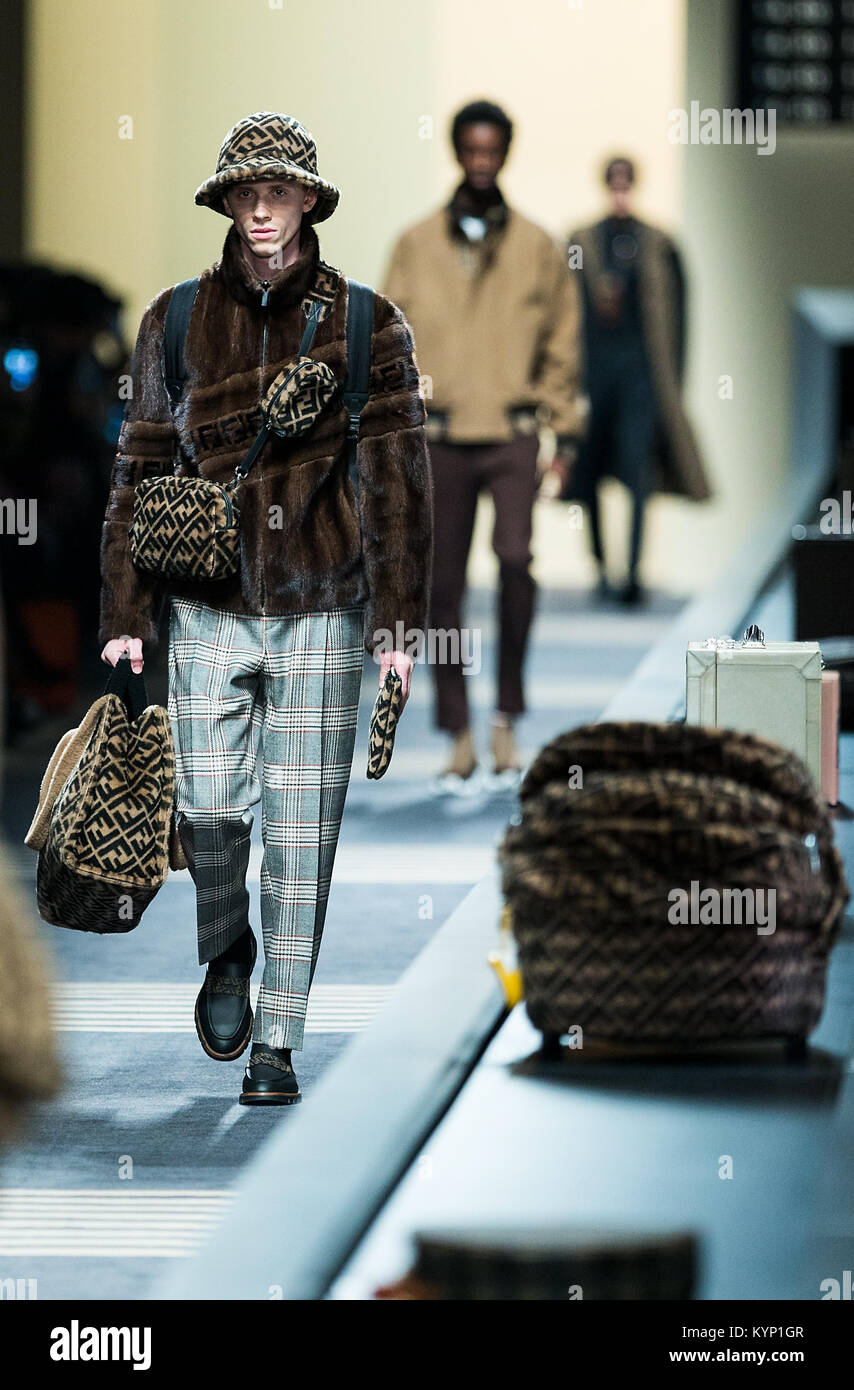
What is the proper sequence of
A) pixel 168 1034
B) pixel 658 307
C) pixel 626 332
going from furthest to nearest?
pixel 658 307 < pixel 626 332 < pixel 168 1034

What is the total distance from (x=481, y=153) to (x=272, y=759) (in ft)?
14.5

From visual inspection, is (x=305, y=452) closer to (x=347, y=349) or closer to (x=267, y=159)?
(x=347, y=349)

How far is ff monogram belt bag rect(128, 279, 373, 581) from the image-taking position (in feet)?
16.2

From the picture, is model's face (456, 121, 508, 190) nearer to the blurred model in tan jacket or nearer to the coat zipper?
the blurred model in tan jacket

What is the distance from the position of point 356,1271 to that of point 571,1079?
3.10 ft

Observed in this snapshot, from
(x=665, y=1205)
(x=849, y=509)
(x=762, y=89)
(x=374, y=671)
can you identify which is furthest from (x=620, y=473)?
(x=665, y=1205)

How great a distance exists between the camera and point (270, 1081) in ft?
16.8

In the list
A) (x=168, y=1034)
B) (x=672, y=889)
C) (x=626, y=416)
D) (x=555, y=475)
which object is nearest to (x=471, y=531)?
(x=555, y=475)

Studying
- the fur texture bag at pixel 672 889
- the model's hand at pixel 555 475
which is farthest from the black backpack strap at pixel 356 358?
the model's hand at pixel 555 475

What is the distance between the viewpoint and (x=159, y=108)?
18062 mm

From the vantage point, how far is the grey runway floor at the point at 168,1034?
170 inches

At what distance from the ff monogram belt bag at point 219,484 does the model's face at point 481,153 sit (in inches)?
163

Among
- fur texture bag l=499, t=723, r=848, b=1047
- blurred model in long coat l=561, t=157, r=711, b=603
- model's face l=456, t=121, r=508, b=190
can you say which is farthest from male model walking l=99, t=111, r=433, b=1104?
blurred model in long coat l=561, t=157, r=711, b=603

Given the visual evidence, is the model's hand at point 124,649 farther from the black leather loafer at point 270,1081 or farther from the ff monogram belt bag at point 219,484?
the black leather loafer at point 270,1081
